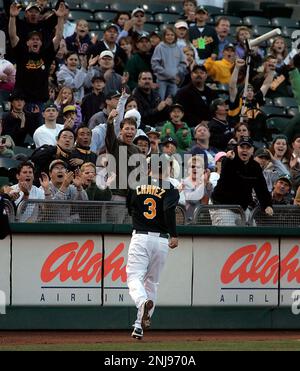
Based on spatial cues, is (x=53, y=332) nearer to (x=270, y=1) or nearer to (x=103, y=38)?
(x=103, y=38)

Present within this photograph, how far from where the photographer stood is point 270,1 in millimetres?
24406

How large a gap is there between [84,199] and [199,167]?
179cm

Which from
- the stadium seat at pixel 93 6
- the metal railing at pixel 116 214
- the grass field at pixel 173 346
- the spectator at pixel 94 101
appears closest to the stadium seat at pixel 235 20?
the stadium seat at pixel 93 6

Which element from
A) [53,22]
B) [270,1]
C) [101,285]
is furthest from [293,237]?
[270,1]

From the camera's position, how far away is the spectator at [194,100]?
17.2 metres

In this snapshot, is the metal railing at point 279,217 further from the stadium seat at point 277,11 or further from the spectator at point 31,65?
the stadium seat at point 277,11

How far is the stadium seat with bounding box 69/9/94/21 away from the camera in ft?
66.2

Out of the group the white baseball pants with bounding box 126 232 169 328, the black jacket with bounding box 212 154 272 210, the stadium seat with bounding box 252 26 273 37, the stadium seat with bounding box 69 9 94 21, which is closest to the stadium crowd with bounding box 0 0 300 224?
the black jacket with bounding box 212 154 272 210

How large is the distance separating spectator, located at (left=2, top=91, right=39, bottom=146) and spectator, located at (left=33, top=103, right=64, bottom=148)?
1.96 feet

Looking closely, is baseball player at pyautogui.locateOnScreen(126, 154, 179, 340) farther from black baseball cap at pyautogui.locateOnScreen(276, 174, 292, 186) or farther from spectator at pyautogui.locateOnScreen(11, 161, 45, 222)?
black baseball cap at pyautogui.locateOnScreen(276, 174, 292, 186)

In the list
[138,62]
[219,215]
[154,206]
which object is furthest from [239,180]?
[138,62]

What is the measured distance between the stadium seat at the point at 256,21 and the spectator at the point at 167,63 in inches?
178

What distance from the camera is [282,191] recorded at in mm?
14320

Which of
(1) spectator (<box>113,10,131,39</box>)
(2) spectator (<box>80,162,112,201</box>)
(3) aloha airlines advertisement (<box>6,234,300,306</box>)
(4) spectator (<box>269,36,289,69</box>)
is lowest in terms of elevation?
(3) aloha airlines advertisement (<box>6,234,300,306</box>)
